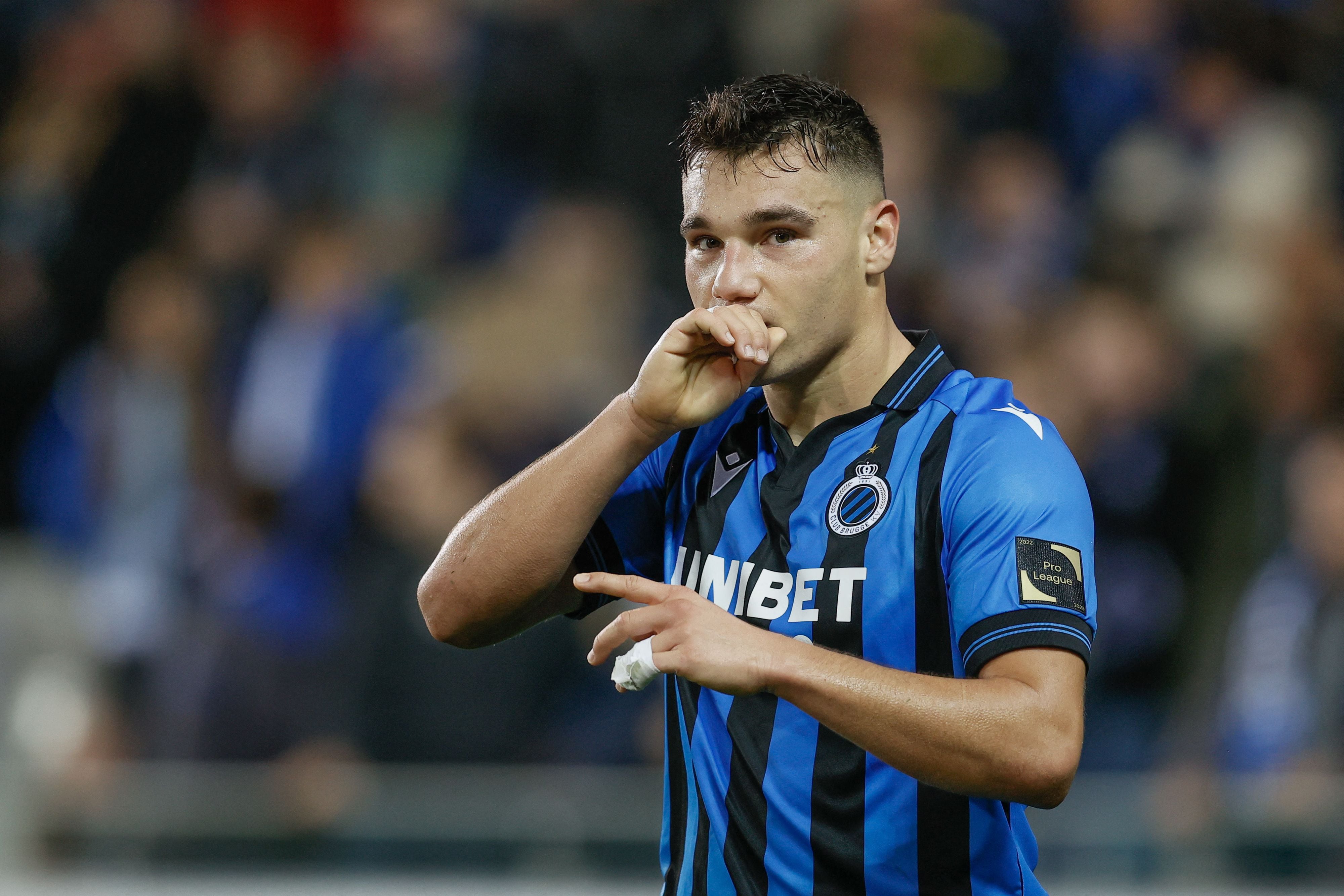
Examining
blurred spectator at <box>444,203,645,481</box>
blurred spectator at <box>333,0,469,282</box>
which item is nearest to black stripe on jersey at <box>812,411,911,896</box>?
blurred spectator at <box>444,203,645,481</box>

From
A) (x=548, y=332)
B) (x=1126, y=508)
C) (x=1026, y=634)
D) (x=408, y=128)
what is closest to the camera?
(x=1026, y=634)

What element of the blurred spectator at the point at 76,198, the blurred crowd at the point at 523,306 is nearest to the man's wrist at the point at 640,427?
the blurred crowd at the point at 523,306

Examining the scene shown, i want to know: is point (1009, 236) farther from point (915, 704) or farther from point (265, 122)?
point (915, 704)

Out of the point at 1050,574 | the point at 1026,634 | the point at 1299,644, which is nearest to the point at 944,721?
the point at 1026,634

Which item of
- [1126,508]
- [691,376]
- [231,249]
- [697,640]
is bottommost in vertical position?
[697,640]

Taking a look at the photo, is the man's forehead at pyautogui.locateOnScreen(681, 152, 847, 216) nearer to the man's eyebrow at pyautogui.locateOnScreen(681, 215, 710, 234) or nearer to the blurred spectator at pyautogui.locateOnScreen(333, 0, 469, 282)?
the man's eyebrow at pyautogui.locateOnScreen(681, 215, 710, 234)

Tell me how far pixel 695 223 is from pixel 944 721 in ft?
3.47

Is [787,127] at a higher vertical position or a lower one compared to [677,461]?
higher

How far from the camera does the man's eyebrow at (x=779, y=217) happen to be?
2.69 metres

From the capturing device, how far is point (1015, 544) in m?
2.43

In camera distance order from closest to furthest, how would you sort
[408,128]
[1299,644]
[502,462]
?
[1299,644], [502,462], [408,128]

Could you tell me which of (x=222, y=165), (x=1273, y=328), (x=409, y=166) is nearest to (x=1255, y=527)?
(x=1273, y=328)

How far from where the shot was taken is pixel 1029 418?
8.71 feet

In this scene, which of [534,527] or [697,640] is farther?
[534,527]
